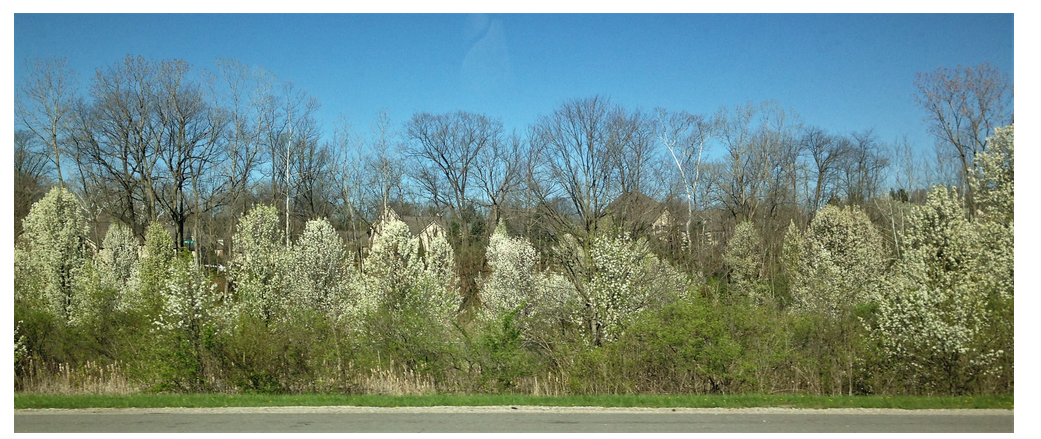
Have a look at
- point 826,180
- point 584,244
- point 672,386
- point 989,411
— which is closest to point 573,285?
point 584,244

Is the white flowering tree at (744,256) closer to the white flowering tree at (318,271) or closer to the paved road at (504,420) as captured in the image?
the white flowering tree at (318,271)

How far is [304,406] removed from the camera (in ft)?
37.8

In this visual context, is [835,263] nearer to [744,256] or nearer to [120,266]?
[744,256]

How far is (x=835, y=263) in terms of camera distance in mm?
25938

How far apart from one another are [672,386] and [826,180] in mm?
36482

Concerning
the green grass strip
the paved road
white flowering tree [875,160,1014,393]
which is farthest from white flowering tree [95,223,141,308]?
white flowering tree [875,160,1014,393]

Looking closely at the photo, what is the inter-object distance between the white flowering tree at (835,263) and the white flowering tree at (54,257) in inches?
868

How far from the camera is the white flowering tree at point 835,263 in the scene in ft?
67.9

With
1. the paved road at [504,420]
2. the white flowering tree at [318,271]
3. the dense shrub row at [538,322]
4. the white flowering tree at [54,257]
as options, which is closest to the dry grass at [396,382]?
the dense shrub row at [538,322]

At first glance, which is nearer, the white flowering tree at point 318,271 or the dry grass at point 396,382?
the dry grass at point 396,382

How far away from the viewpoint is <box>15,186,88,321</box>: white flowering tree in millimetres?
19891

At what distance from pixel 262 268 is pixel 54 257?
6252 millimetres

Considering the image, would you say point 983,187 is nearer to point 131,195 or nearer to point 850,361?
point 850,361

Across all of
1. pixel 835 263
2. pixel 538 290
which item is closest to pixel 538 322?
pixel 538 290
